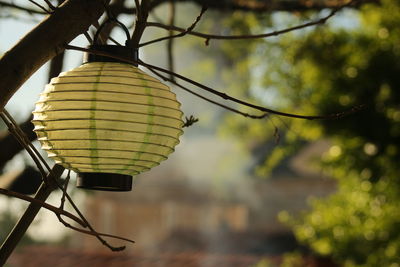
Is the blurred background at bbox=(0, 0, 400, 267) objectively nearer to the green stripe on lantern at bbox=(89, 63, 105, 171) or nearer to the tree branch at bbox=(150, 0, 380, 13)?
the tree branch at bbox=(150, 0, 380, 13)

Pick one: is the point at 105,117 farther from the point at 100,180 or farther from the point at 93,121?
the point at 100,180

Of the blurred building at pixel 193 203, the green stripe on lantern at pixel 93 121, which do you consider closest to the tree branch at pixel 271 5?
the green stripe on lantern at pixel 93 121

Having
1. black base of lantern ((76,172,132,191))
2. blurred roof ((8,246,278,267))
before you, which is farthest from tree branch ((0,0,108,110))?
blurred roof ((8,246,278,267))

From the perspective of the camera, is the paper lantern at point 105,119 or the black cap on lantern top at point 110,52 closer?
the paper lantern at point 105,119

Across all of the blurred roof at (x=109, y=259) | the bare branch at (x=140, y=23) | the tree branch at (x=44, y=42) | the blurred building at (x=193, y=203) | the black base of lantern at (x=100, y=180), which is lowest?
the blurred roof at (x=109, y=259)

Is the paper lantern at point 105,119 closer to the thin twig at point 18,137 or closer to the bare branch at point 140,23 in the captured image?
the thin twig at point 18,137

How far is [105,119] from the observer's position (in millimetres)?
1825

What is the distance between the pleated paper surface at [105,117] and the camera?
183cm

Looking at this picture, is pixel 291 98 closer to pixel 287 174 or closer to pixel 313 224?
pixel 313 224

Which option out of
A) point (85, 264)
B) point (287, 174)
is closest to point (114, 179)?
point (85, 264)

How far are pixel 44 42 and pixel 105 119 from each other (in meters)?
0.24

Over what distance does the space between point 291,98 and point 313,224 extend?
1.24 metres

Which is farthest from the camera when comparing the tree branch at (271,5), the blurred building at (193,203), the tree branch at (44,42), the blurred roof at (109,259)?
the blurred building at (193,203)

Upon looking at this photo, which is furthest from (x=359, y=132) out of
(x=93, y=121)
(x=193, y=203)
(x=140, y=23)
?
(x=193, y=203)
